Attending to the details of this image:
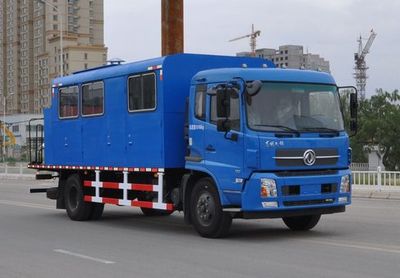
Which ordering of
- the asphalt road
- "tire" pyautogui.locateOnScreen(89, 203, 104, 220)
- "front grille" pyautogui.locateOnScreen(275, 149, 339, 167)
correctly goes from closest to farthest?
1. the asphalt road
2. "front grille" pyautogui.locateOnScreen(275, 149, 339, 167)
3. "tire" pyautogui.locateOnScreen(89, 203, 104, 220)

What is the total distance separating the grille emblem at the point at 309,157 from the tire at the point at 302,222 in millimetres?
1759

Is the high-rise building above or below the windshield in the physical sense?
above

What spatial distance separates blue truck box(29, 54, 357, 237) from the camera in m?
10.3

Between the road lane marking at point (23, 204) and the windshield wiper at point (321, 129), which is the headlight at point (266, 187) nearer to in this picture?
the windshield wiper at point (321, 129)

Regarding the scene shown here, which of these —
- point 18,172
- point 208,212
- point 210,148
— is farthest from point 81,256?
point 18,172

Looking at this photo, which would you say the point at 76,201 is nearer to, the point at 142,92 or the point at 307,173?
the point at 142,92

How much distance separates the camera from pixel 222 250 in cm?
967

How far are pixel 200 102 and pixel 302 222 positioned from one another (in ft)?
10.1

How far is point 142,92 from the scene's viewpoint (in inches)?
483

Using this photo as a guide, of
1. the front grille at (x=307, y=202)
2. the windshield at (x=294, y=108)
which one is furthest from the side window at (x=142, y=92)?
the front grille at (x=307, y=202)

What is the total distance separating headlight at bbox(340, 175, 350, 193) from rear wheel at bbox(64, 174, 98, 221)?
634 cm

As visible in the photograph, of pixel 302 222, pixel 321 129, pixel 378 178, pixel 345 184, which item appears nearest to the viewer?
pixel 321 129

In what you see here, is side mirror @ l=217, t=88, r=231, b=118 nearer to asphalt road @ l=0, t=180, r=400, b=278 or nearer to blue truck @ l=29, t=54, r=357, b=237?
blue truck @ l=29, t=54, r=357, b=237

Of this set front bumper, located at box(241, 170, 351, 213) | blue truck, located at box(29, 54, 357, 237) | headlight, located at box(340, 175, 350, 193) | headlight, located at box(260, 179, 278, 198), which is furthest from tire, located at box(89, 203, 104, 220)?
headlight, located at box(340, 175, 350, 193)
